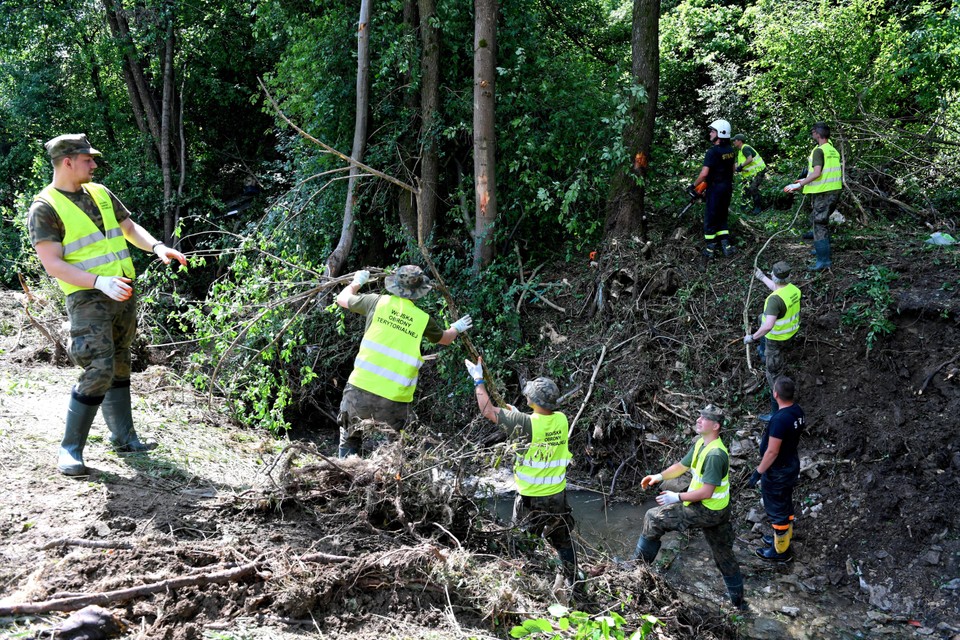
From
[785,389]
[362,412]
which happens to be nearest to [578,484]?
[785,389]

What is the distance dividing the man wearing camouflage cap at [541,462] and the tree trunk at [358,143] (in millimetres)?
5066

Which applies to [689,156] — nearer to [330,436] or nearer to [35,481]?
[330,436]

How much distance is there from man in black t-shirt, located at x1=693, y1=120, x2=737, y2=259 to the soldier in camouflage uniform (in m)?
4.10

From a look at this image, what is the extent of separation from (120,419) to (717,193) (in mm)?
6975

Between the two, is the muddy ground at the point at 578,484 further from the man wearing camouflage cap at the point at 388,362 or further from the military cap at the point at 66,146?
the military cap at the point at 66,146

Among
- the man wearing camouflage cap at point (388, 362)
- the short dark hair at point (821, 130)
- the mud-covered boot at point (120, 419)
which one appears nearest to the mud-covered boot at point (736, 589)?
the man wearing camouflage cap at point (388, 362)

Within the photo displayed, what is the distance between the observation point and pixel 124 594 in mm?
3227

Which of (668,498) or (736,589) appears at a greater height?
(668,498)

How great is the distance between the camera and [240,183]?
51.8ft

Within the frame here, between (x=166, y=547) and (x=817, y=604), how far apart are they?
15.5 feet

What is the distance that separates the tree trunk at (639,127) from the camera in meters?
9.05

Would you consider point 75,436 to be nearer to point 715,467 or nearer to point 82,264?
point 82,264

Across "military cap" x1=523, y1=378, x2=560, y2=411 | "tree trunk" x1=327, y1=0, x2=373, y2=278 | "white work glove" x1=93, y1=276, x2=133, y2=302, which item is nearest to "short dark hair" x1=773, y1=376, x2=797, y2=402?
"military cap" x1=523, y1=378, x2=560, y2=411

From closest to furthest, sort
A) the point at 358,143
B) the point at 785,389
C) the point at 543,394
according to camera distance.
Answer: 1. the point at 543,394
2. the point at 785,389
3. the point at 358,143
